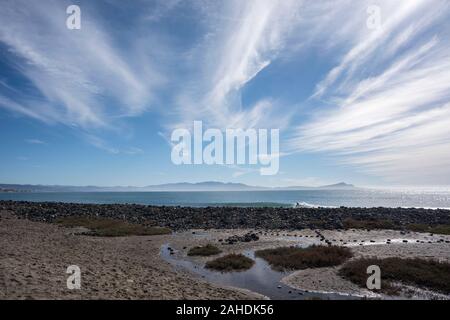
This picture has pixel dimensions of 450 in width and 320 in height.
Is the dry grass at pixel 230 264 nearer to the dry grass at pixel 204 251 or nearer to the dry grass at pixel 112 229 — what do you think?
the dry grass at pixel 204 251

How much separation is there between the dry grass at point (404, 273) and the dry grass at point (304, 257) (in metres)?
2.06

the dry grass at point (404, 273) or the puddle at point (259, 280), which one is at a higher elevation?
the dry grass at point (404, 273)

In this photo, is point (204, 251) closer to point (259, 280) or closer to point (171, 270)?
point (171, 270)

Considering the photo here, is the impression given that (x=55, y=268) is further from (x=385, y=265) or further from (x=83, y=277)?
(x=385, y=265)

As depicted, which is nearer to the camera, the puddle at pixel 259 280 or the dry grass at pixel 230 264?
the puddle at pixel 259 280

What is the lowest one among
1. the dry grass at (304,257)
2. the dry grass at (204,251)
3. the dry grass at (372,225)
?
the dry grass at (372,225)

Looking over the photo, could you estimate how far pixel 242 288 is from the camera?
53.1 feet

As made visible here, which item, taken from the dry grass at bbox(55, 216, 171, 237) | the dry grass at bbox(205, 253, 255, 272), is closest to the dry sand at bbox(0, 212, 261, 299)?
the dry grass at bbox(205, 253, 255, 272)

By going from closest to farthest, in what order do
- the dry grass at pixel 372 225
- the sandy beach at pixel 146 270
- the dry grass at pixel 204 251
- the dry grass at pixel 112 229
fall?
the sandy beach at pixel 146 270 < the dry grass at pixel 204 251 < the dry grass at pixel 112 229 < the dry grass at pixel 372 225

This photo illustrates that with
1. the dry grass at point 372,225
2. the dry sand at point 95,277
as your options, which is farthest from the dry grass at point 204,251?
the dry grass at point 372,225

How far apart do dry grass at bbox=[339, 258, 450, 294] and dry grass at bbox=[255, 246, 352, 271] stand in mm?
2057

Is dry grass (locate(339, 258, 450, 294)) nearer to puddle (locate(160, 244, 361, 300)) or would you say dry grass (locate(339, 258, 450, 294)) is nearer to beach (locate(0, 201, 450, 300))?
beach (locate(0, 201, 450, 300))

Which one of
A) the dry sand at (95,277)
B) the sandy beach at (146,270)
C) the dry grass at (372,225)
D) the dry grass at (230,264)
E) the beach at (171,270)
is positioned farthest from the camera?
the dry grass at (372,225)

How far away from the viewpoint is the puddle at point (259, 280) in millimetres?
14906
